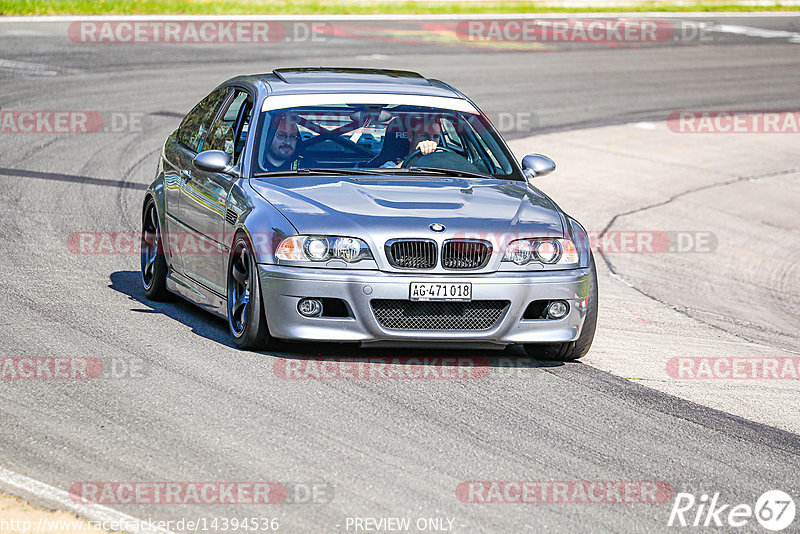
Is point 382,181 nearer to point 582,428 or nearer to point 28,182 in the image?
point 582,428

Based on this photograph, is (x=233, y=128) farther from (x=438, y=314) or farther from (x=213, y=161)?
(x=438, y=314)

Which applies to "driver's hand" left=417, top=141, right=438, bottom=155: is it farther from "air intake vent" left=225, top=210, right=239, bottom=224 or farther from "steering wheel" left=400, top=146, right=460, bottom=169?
"air intake vent" left=225, top=210, right=239, bottom=224

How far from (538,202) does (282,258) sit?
67.6 inches

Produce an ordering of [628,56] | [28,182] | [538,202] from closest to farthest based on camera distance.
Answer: [538,202]
[28,182]
[628,56]

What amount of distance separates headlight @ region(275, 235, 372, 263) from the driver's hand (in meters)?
1.52

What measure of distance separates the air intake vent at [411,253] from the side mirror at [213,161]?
1.42m

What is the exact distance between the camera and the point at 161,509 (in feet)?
17.6

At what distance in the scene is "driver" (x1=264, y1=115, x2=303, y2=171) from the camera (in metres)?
8.59

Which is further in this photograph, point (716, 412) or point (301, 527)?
point (716, 412)

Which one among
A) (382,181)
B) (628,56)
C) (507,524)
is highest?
(382,181)

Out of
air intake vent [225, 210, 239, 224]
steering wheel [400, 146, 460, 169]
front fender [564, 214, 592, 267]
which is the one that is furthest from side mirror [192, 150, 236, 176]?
front fender [564, 214, 592, 267]

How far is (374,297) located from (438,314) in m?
0.39

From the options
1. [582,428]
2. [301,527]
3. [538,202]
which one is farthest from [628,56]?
[301,527]

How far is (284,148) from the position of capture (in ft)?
28.5
